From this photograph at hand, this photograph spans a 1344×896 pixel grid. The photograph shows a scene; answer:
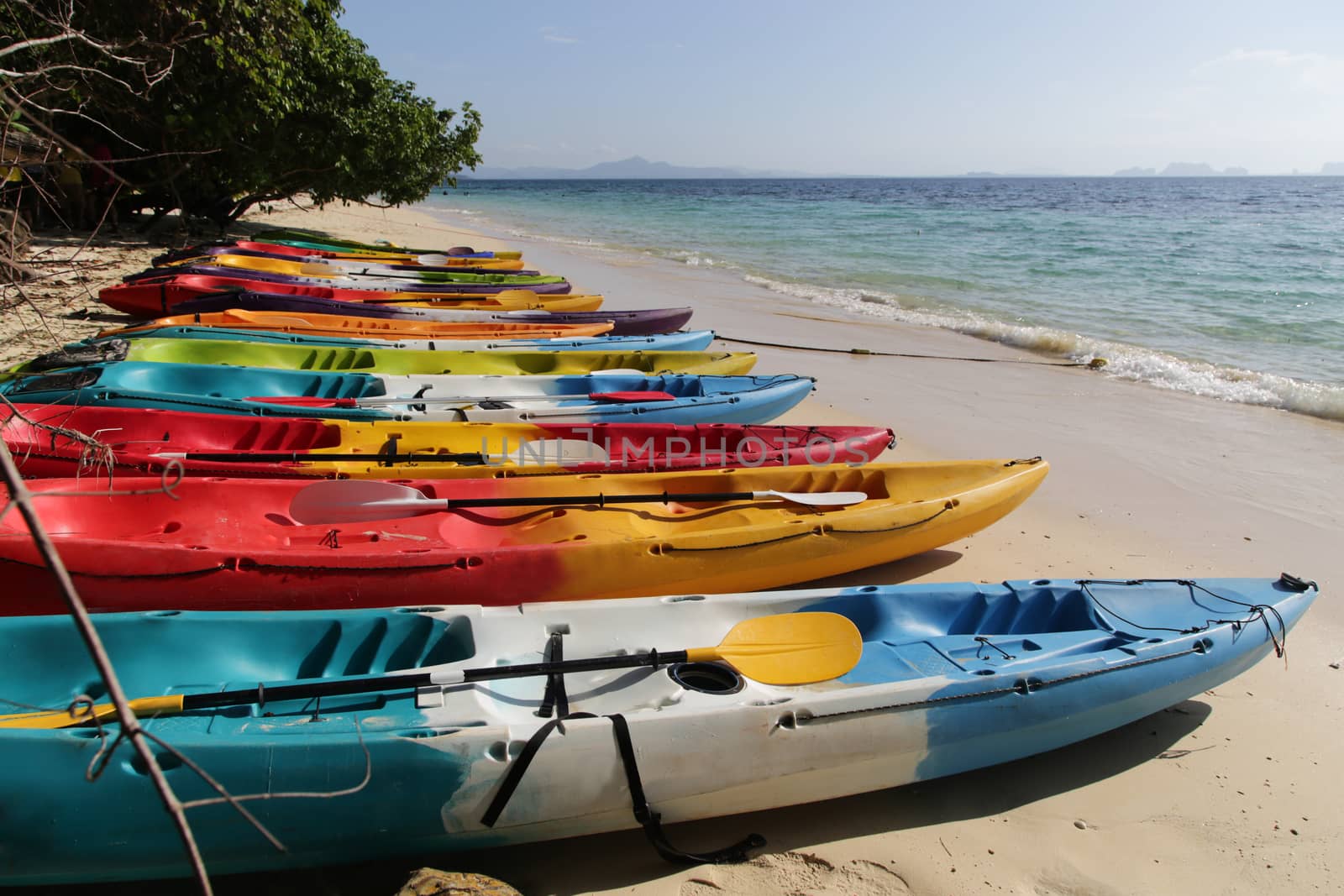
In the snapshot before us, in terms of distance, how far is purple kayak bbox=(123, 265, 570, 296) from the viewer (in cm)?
1016

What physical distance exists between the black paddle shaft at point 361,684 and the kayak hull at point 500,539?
84 centimetres

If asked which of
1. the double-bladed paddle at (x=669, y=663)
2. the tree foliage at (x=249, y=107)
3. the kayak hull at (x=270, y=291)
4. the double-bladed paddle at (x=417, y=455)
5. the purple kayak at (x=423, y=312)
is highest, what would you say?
the tree foliage at (x=249, y=107)

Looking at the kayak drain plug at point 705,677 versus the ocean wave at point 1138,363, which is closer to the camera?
the kayak drain plug at point 705,677

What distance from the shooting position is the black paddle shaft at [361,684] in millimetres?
2836

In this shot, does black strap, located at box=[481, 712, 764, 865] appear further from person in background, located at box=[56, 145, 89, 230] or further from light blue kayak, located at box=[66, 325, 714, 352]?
person in background, located at box=[56, 145, 89, 230]

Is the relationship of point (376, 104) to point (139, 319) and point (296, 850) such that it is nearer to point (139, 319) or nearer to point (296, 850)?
point (139, 319)

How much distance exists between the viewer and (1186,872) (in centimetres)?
300

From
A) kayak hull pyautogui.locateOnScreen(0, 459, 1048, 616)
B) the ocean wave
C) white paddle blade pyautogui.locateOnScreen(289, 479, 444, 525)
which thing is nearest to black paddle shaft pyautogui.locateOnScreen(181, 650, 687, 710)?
kayak hull pyautogui.locateOnScreen(0, 459, 1048, 616)

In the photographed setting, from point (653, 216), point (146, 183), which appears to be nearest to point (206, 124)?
point (146, 183)

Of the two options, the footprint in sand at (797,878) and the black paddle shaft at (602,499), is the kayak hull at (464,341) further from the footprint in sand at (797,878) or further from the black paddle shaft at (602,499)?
the footprint in sand at (797,878)

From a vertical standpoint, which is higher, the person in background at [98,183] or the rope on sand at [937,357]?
the person in background at [98,183]

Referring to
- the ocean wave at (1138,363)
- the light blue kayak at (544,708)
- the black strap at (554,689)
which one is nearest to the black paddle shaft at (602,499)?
the light blue kayak at (544,708)

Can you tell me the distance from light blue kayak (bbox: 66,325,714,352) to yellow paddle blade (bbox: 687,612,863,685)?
5279mm

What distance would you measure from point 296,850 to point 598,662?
1.22 meters
